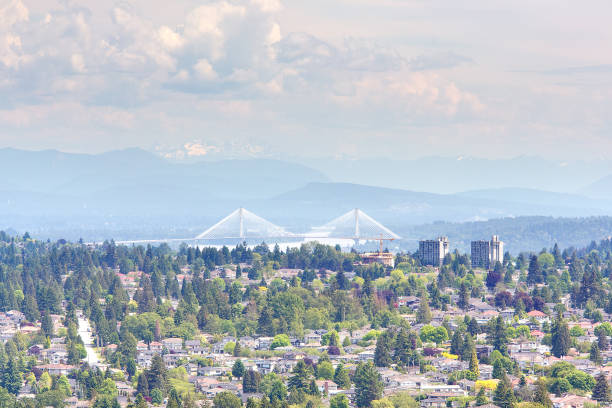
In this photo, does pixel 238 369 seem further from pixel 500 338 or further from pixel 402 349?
pixel 500 338

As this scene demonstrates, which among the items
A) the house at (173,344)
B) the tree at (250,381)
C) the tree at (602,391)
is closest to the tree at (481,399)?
the tree at (602,391)

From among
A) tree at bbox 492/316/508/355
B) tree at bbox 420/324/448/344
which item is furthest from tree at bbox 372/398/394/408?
tree at bbox 420/324/448/344

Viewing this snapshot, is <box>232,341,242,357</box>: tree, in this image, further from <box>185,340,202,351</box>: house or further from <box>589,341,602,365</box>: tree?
<box>589,341,602,365</box>: tree

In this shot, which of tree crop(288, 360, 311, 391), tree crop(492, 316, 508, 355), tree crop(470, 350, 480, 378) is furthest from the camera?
tree crop(492, 316, 508, 355)

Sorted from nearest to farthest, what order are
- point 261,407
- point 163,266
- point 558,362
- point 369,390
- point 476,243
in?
point 261,407
point 369,390
point 558,362
point 163,266
point 476,243

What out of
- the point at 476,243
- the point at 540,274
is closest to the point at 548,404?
the point at 540,274

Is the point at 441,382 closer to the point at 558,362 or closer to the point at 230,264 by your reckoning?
the point at 558,362

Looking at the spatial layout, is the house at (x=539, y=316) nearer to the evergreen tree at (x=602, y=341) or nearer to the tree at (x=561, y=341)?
the evergreen tree at (x=602, y=341)
